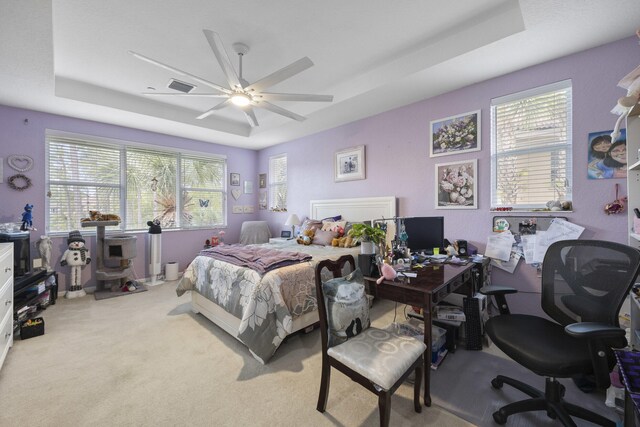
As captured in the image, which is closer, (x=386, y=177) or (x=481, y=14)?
(x=481, y=14)

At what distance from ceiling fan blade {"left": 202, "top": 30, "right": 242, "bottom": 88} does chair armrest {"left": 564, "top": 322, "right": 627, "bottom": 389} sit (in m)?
2.72

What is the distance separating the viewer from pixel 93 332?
263cm

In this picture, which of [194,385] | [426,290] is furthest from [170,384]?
[426,290]

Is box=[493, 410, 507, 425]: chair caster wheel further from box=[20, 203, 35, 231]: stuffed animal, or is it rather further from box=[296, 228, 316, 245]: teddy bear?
box=[20, 203, 35, 231]: stuffed animal

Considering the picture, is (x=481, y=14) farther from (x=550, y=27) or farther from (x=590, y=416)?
(x=590, y=416)

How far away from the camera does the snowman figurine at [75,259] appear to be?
3.60 metres

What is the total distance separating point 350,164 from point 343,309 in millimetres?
3035

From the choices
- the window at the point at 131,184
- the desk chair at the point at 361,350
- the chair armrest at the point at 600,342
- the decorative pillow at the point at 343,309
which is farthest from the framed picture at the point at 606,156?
the window at the point at 131,184

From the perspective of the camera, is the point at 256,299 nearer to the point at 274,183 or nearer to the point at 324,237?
the point at 324,237

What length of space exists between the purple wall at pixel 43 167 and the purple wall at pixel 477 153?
8.13 ft

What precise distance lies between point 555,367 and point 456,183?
2.17m

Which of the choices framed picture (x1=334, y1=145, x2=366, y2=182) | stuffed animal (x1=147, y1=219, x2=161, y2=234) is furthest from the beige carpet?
framed picture (x1=334, y1=145, x2=366, y2=182)

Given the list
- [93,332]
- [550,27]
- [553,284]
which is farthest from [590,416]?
[93,332]

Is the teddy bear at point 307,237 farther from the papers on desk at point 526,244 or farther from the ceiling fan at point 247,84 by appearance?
the papers on desk at point 526,244
